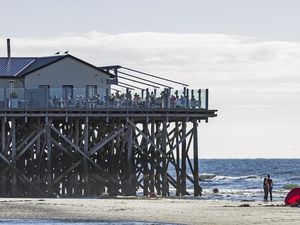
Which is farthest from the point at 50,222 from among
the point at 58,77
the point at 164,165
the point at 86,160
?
the point at 58,77

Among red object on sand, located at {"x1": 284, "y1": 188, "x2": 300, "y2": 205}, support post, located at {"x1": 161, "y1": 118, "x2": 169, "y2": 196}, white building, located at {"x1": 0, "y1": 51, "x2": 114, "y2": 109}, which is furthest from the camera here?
support post, located at {"x1": 161, "y1": 118, "x2": 169, "y2": 196}

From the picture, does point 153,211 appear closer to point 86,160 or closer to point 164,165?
point 86,160

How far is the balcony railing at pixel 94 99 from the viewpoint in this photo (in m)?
66.9

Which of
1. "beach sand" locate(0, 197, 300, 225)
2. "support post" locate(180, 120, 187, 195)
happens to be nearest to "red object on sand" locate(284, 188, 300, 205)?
"beach sand" locate(0, 197, 300, 225)

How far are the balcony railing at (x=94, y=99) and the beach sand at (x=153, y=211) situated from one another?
38.5 ft

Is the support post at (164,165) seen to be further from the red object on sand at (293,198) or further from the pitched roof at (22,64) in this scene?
the red object on sand at (293,198)

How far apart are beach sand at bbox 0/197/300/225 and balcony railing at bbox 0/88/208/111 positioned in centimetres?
1175

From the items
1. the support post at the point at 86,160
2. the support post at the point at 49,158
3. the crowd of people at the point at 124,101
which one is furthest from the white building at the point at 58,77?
the support post at the point at 49,158

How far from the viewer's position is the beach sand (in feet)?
144

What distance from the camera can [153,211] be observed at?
159 feet

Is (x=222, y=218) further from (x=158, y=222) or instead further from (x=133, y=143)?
(x=133, y=143)

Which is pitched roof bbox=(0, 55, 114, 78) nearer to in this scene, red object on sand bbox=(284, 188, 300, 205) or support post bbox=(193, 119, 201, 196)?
support post bbox=(193, 119, 201, 196)

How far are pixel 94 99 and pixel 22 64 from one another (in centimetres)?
782

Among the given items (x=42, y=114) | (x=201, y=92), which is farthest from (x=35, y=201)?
(x=201, y=92)
